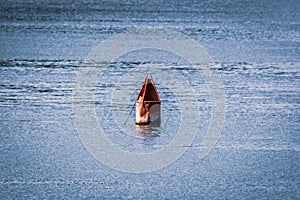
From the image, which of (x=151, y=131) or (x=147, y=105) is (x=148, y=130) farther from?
(x=147, y=105)

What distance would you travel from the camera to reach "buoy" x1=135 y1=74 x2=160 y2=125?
14.8 metres

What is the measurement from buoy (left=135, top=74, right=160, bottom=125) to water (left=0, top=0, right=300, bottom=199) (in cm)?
20

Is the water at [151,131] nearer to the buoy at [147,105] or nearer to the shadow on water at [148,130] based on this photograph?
the shadow on water at [148,130]

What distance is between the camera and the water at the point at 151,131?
11445 mm

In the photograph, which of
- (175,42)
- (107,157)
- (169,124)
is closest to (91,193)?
(107,157)

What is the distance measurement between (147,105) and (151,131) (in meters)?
0.53

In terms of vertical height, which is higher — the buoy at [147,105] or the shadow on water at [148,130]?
the buoy at [147,105]

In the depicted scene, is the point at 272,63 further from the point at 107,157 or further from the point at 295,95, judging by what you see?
the point at 107,157

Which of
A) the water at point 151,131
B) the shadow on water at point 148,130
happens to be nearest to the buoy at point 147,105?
the shadow on water at point 148,130

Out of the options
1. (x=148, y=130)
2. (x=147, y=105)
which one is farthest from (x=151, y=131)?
(x=147, y=105)

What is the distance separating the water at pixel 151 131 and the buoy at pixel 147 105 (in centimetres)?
20

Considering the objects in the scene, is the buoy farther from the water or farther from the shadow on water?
the water

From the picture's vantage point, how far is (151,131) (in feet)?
47.6

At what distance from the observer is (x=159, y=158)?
12820mm
